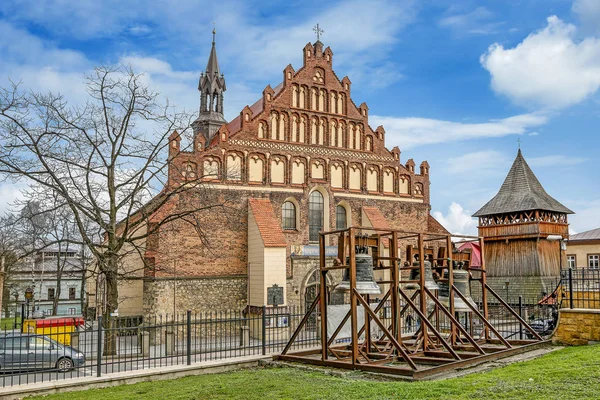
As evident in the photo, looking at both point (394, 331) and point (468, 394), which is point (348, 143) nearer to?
point (394, 331)

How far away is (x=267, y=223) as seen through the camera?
2550 cm

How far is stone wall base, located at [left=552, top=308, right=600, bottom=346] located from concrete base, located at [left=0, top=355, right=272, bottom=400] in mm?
7235

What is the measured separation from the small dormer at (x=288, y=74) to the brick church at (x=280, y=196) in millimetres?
152

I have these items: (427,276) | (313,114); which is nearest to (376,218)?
(313,114)

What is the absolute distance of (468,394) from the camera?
7941 mm

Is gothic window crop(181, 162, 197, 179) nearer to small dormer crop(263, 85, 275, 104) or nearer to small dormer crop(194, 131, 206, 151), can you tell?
small dormer crop(194, 131, 206, 151)

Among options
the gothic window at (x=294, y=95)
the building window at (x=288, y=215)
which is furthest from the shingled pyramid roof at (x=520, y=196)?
the gothic window at (x=294, y=95)

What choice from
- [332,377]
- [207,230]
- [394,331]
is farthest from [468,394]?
[207,230]

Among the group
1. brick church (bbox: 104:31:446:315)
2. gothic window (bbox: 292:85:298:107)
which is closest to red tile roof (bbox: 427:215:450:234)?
brick church (bbox: 104:31:446:315)

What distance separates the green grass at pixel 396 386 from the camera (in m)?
7.94

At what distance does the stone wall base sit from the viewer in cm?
1282

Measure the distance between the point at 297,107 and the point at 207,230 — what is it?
793cm

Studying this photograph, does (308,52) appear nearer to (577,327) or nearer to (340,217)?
(340,217)

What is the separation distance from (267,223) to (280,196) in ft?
7.24
